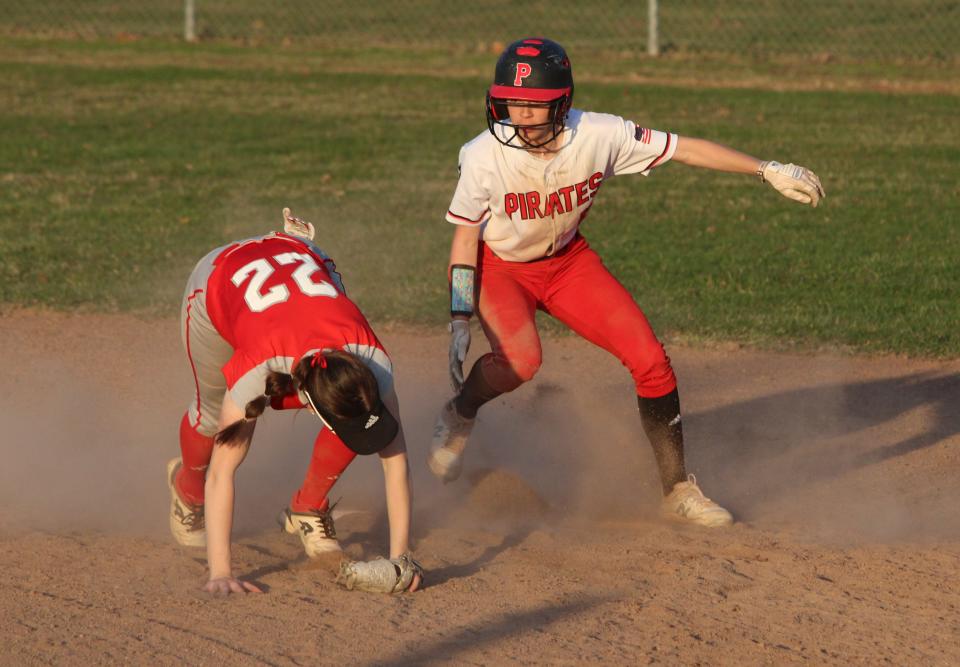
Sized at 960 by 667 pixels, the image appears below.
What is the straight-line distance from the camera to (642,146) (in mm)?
5766

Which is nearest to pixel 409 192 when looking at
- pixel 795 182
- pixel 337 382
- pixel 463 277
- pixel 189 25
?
pixel 463 277

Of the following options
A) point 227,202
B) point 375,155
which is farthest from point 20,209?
point 375,155

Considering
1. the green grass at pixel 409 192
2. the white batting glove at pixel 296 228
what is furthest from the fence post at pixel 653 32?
the white batting glove at pixel 296 228

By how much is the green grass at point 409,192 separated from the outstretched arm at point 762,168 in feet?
9.10

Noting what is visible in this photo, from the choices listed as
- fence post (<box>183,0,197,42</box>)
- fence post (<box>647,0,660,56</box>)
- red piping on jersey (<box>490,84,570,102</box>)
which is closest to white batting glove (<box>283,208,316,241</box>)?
red piping on jersey (<box>490,84,570,102</box>)

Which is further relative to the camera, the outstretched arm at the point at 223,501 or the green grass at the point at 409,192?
the green grass at the point at 409,192

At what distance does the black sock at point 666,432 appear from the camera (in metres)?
5.70

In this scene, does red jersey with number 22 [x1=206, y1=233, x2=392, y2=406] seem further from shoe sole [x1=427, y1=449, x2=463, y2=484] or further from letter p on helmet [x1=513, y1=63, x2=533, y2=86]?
shoe sole [x1=427, y1=449, x2=463, y2=484]

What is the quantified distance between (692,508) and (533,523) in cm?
67

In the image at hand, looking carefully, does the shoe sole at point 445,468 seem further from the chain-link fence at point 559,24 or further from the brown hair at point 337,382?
the chain-link fence at point 559,24

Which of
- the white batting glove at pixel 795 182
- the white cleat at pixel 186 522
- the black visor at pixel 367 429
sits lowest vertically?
the white cleat at pixel 186 522

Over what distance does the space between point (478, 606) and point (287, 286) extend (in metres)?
1.28

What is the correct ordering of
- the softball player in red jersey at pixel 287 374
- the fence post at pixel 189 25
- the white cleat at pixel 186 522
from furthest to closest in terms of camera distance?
1. the fence post at pixel 189 25
2. the white cleat at pixel 186 522
3. the softball player in red jersey at pixel 287 374

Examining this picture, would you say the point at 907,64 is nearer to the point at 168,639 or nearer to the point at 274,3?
the point at 274,3
